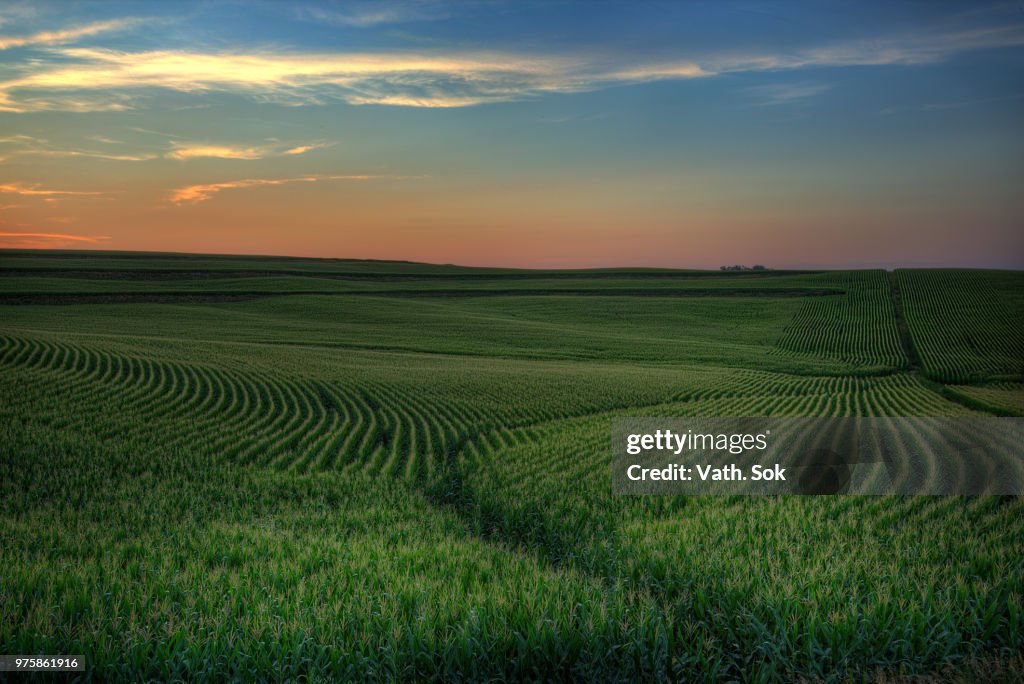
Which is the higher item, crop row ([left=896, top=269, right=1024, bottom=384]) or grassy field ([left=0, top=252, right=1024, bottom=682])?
crop row ([left=896, top=269, right=1024, bottom=384])

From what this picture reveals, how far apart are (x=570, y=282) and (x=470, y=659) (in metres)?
130

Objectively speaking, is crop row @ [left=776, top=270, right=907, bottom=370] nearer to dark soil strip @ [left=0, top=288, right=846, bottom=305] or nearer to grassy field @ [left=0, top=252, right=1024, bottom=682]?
dark soil strip @ [left=0, top=288, right=846, bottom=305]

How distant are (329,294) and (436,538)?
316 ft

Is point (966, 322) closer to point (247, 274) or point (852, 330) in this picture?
point (852, 330)

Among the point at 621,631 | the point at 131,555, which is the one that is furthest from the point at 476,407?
the point at 621,631

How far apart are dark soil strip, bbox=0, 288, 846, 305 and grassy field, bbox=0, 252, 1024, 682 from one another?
167 ft

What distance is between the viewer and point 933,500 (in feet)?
42.5

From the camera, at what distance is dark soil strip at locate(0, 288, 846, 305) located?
81812 mm

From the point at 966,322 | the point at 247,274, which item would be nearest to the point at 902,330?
the point at 966,322

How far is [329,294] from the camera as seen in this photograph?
102625mm

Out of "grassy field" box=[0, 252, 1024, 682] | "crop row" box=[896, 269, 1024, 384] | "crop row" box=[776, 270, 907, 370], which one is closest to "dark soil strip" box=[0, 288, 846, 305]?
"crop row" box=[776, 270, 907, 370]

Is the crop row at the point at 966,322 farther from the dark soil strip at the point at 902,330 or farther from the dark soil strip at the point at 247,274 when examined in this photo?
the dark soil strip at the point at 247,274

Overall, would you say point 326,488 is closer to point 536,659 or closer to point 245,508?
point 245,508

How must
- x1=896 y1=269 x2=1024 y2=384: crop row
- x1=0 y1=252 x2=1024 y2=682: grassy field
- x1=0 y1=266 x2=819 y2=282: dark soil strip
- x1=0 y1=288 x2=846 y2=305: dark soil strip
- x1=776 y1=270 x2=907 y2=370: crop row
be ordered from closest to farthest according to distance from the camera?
x1=0 y1=252 x2=1024 y2=682: grassy field
x1=896 y1=269 x2=1024 y2=384: crop row
x1=776 y1=270 x2=907 y2=370: crop row
x1=0 y1=288 x2=846 y2=305: dark soil strip
x1=0 y1=266 x2=819 y2=282: dark soil strip
